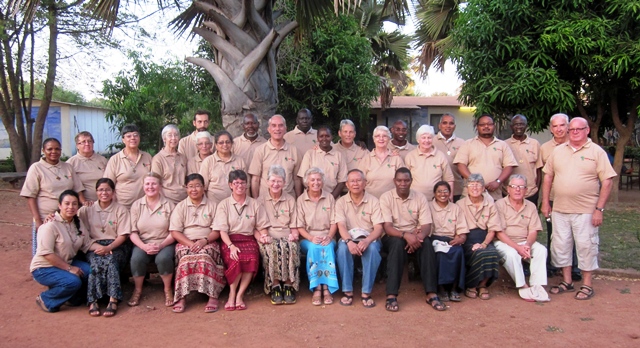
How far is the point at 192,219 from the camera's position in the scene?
505cm

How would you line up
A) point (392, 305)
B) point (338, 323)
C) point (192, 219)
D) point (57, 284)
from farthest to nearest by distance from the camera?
point (192, 219), point (392, 305), point (57, 284), point (338, 323)

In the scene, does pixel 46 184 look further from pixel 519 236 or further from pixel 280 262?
pixel 519 236

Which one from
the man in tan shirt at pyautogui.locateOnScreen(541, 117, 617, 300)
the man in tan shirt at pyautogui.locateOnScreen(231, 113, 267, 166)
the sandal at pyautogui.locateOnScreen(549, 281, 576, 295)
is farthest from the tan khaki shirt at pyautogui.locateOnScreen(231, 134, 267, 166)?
the sandal at pyautogui.locateOnScreen(549, 281, 576, 295)

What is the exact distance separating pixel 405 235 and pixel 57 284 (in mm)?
3138

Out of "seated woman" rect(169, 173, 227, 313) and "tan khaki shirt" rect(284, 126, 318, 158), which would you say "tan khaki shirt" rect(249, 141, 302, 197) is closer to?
"tan khaki shirt" rect(284, 126, 318, 158)

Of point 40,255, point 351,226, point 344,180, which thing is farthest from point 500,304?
point 40,255

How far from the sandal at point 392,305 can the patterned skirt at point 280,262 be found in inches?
33.5

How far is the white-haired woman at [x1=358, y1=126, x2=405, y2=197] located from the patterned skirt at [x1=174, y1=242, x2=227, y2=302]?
180 cm

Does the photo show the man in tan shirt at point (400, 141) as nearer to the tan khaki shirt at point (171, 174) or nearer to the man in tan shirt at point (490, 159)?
the man in tan shirt at point (490, 159)

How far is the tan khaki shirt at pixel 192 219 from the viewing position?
16.5 ft

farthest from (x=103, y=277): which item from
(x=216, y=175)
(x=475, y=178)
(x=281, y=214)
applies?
(x=475, y=178)

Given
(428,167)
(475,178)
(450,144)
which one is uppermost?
(450,144)

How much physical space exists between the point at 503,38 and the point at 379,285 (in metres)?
5.35

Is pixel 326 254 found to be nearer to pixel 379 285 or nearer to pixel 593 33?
pixel 379 285
